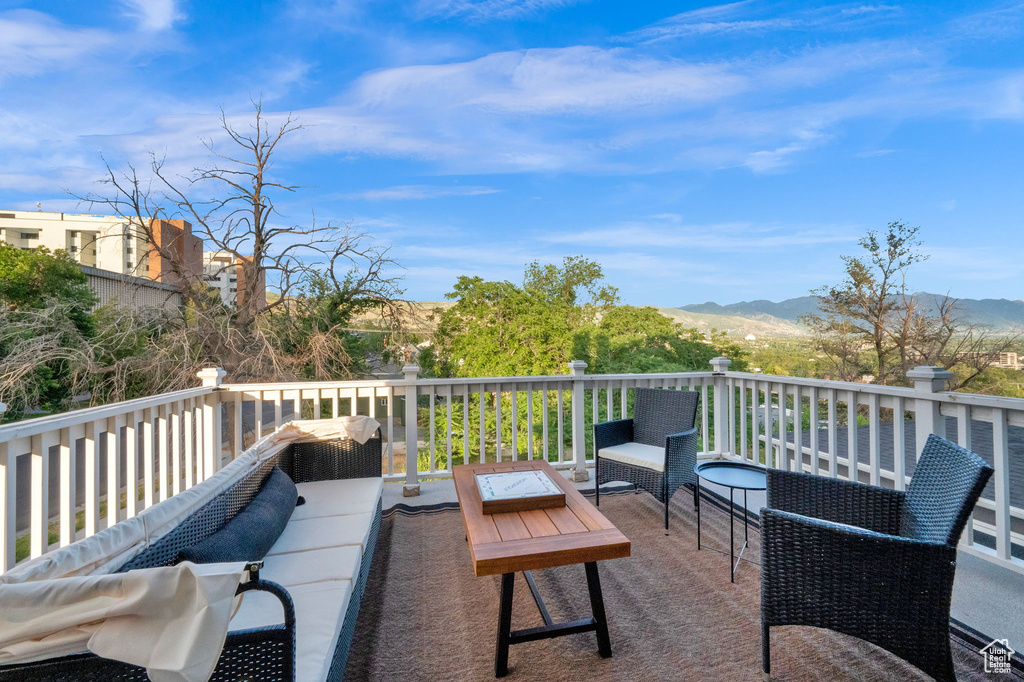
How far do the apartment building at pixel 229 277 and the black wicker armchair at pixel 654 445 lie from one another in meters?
8.13

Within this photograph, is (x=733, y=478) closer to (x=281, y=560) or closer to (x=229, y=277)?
(x=281, y=560)

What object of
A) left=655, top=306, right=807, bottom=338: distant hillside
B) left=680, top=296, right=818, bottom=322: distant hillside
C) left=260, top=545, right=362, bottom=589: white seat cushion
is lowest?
left=260, top=545, right=362, bottom=589: white seat cushion

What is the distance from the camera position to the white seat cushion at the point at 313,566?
1739 mm

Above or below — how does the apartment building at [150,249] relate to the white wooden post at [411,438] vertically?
above

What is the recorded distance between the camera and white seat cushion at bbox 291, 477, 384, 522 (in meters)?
2.45

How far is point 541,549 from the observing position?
182 centimetres

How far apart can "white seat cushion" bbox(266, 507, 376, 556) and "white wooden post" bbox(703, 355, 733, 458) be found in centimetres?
343

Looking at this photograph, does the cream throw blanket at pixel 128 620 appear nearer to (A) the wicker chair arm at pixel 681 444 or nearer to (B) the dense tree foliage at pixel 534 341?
(A) the wicker chair arm at pixel 681 444

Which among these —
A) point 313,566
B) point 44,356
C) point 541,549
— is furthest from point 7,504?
point 44,356

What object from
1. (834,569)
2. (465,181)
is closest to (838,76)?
(465,181)

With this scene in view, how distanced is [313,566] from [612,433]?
2.45 meters

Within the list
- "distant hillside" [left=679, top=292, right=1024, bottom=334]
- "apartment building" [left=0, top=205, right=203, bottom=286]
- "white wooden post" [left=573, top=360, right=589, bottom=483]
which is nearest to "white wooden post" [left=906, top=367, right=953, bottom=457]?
"white wooden post" [left=573, top=360, right=589, bottom=483]

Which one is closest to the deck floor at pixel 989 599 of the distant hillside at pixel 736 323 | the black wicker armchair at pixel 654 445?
the black wicker armchair at pixel 654 445

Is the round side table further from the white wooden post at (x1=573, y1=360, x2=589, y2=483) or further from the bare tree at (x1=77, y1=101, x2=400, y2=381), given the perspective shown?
the bare tree at (x1=77, y1=101, x2=400, y2=381)
